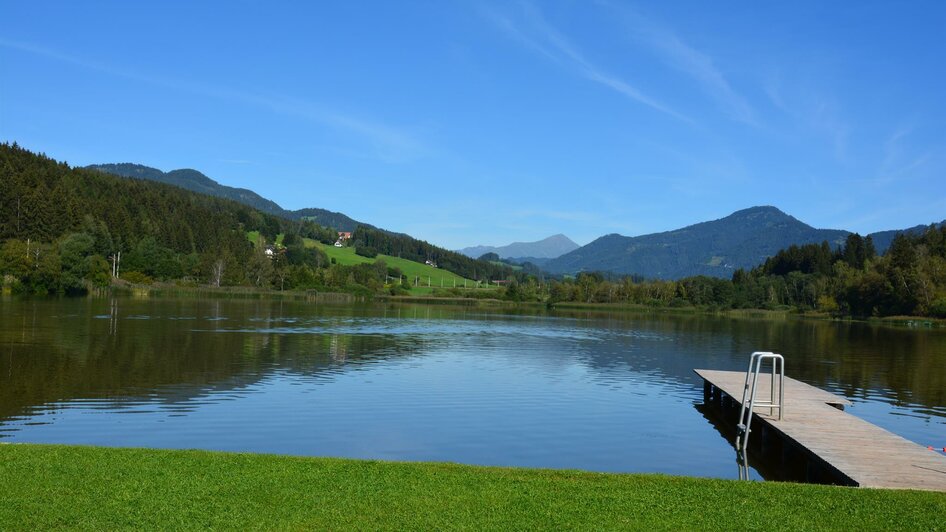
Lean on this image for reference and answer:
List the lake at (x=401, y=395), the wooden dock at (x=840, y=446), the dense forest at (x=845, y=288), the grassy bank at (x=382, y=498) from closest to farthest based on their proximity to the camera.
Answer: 1. the grassy bank at (x=382, y=498)
2. the wooden dock at (x=840, y=446)
3. the lake at (x=401, y=395)
4. the dense forest at (x=845, y=288)

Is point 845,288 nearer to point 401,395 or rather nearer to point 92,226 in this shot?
point 92,226

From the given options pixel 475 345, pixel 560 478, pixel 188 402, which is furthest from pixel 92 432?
pixel 475 345

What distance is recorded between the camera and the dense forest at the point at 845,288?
128625 millimetres

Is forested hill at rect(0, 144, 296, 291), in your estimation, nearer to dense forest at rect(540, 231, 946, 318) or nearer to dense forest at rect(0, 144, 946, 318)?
dense forest at rect(0, 144, 946, 318)

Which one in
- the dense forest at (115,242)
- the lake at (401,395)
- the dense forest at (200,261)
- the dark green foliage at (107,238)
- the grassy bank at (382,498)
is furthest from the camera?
the dense forest at (200,261)

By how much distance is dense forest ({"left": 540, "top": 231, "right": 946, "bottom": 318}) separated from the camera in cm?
12862

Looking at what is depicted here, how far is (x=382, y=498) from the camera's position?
34.0 feet

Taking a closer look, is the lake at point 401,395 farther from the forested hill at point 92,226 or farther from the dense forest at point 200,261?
the dense forest at point 200,261

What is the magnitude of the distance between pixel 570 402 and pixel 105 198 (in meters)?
150

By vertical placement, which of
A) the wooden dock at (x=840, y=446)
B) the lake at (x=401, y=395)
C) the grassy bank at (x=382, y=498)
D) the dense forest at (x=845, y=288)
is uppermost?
the dense forest at (x=845, y=288)

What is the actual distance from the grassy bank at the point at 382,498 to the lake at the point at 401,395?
4.21 m

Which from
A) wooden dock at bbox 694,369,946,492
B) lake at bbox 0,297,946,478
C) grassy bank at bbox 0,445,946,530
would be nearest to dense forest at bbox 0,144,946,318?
lake at bbox 0,297,946,478

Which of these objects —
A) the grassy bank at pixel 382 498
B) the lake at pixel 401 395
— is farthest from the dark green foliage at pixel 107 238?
the grassy bank at pixel 382 498

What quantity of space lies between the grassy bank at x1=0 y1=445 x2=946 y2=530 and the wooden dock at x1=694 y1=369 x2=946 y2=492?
5.10 ft
